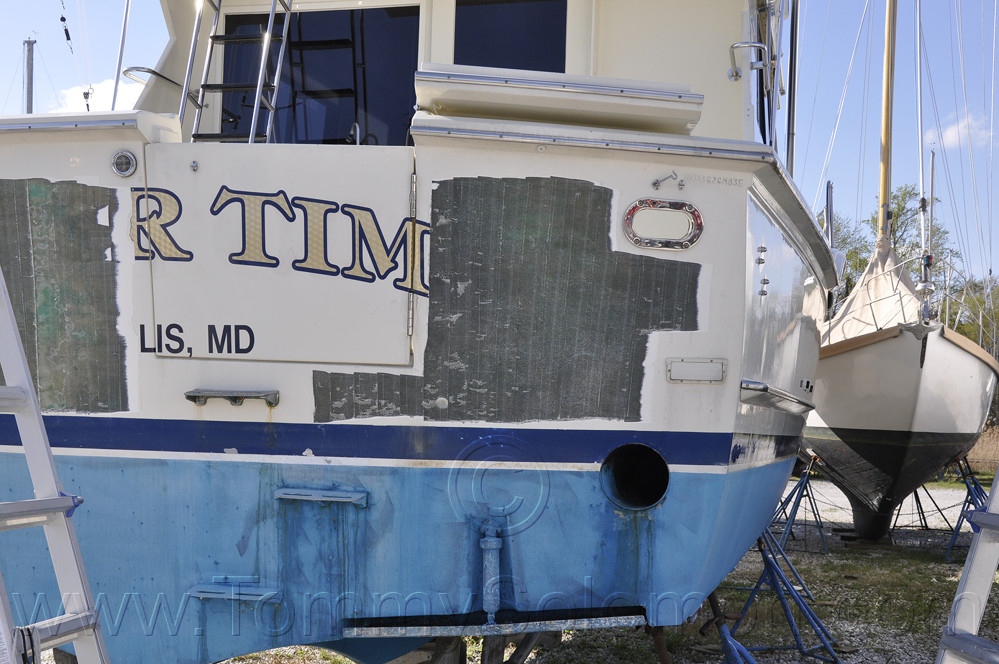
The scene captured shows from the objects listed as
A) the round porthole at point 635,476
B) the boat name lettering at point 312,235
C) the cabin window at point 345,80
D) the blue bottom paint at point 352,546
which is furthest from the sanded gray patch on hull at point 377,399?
the cabin window at point 345,80

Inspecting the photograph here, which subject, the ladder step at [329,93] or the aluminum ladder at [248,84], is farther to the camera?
the ladder step at [329,93]

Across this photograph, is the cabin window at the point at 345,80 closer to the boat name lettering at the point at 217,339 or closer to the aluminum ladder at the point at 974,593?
the boat name lettering at the point at 217,339

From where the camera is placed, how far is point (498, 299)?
2713 mm

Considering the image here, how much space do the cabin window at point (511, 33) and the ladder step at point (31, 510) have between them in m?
2.63

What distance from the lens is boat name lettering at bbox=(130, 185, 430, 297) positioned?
2.68 m

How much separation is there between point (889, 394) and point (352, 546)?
727cm

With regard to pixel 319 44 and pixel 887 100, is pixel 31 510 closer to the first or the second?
pixel 319 44

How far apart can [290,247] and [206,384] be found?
0.55 m

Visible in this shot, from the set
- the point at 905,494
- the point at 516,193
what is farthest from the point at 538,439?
the point at 905,494

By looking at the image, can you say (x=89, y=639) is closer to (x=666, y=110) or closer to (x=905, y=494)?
(x=666, y=110)

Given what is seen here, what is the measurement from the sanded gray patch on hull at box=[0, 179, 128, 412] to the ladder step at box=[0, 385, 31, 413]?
0.81m

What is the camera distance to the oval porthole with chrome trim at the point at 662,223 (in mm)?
2705

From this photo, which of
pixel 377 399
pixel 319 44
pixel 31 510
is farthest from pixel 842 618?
pixel 31 510

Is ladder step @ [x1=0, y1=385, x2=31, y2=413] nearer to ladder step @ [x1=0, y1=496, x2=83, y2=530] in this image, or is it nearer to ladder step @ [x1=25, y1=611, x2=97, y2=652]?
ladder step @ [x1=0, y1=496, x2=83, y2=530]
